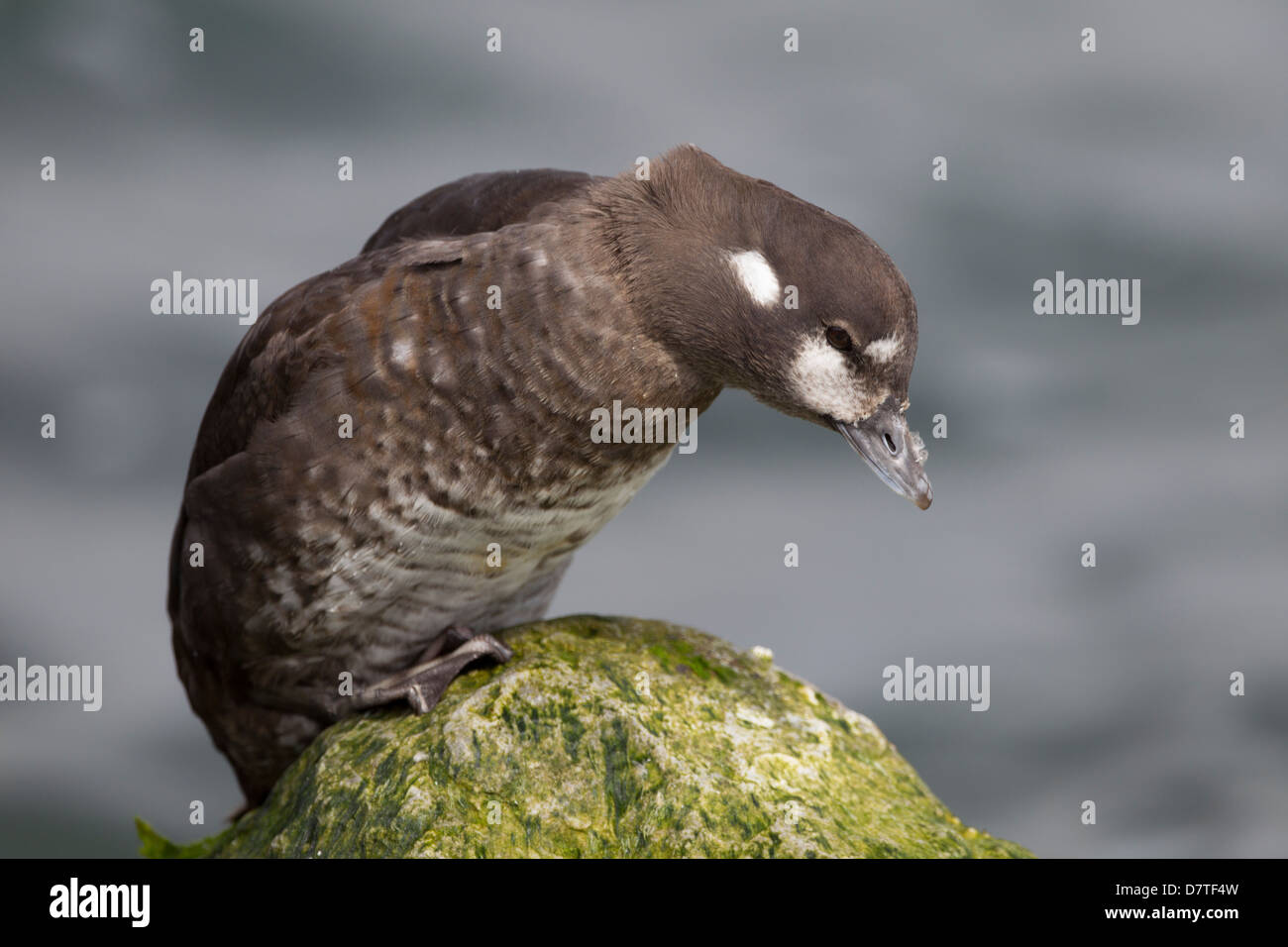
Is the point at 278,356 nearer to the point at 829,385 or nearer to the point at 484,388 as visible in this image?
the point at 484,388

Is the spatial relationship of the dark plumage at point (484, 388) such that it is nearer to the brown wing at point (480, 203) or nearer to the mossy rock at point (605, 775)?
the brown wing at point (480, 203)

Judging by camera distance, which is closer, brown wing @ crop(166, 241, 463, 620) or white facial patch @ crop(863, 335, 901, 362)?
white facial patch @ crop(863, 335, 901, 362)

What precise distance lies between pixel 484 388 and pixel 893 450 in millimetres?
1274

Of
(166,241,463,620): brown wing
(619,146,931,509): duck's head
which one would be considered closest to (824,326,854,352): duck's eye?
(619,146,931,509): duck's head

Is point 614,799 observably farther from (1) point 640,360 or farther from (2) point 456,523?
(1) point 640,360

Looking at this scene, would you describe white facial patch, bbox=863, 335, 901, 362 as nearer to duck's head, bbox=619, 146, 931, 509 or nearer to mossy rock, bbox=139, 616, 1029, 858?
duck's head, bbox=619, 146, 931, 509

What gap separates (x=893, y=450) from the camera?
469 centimetres

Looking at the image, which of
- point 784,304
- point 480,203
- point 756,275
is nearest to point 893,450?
point 784,304

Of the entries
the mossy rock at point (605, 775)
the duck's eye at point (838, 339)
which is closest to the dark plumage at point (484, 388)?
the duck's eye at point (838, 339)

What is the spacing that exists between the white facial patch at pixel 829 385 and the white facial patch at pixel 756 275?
0.61 ft

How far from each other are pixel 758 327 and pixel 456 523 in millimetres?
1173

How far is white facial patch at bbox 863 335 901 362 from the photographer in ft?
14.6

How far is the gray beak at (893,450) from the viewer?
4672mm

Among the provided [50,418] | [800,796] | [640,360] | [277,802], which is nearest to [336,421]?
[640,360]
